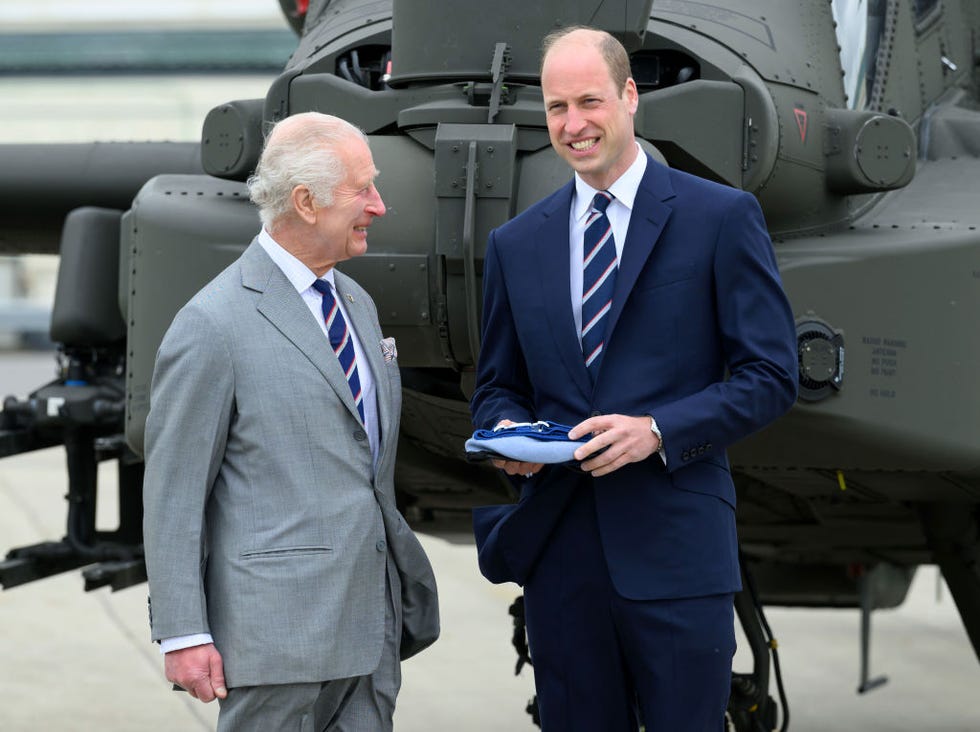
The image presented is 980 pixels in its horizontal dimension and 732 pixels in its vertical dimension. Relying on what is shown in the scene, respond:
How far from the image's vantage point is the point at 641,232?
2.93 metres

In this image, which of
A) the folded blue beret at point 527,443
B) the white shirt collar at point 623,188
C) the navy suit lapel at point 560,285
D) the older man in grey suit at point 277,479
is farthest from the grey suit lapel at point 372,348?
the white shirt collar at point 623,188

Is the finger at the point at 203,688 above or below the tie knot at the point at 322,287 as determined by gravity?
below

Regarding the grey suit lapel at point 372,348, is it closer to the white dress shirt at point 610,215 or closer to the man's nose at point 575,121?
the white dress shirt at point 610,215

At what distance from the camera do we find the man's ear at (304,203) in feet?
9.59

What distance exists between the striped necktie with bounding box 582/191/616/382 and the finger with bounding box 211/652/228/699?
833 millimetres

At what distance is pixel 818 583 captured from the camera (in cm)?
714

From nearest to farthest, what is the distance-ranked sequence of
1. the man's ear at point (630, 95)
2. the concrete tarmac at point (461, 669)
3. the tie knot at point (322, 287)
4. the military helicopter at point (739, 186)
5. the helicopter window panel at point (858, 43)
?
1. the man's ear at point (630, 95)
2. the tie knot at point (322, 287)
3. the military helicopter at point (739, 186)
4. the helicopter window panel at point (858, 43)
5. the concrete tarmac at point (461, 669)

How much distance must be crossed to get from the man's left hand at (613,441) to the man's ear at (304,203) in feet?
2.05

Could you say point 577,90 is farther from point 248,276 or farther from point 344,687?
point 344,687

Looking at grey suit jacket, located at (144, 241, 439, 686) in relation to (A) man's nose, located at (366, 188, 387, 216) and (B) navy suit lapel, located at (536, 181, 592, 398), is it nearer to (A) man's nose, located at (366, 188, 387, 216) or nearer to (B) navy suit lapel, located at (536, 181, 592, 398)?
(A) man's nose, located at (366, 188, 387, 216)

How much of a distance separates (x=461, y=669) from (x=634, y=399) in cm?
530

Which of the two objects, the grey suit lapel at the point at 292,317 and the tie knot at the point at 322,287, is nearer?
the grey suit lapel at the point at 292,317

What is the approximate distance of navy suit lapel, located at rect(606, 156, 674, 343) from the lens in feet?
9.53

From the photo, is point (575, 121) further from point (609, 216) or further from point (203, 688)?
point (203, 688)
